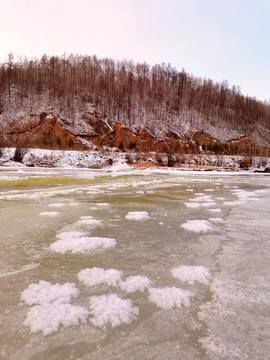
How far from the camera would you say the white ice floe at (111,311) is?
159cm

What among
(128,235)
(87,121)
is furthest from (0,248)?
(87,121)

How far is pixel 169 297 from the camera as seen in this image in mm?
1890

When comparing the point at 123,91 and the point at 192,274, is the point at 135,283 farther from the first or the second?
the point at 123,91

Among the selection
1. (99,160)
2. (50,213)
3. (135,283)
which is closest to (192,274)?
(135,283)

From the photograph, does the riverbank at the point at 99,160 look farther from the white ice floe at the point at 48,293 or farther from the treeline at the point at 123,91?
the white ice floe at the point at 48,293

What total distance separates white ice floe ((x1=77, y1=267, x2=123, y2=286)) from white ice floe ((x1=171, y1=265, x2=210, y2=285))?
545 mm

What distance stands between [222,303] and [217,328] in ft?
1.02

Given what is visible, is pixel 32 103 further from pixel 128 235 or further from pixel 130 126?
pixel 128 235

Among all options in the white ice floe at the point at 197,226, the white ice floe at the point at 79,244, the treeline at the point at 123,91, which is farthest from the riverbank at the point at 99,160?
the white ice floe at the point at 79,244

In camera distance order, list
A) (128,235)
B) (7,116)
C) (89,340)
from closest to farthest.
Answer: (89,340) → (128,235) → (7,116)

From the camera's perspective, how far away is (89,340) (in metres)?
1.43

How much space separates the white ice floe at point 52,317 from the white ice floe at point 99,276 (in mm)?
381

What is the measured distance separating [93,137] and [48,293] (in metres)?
36.2

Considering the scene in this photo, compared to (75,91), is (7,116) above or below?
below
